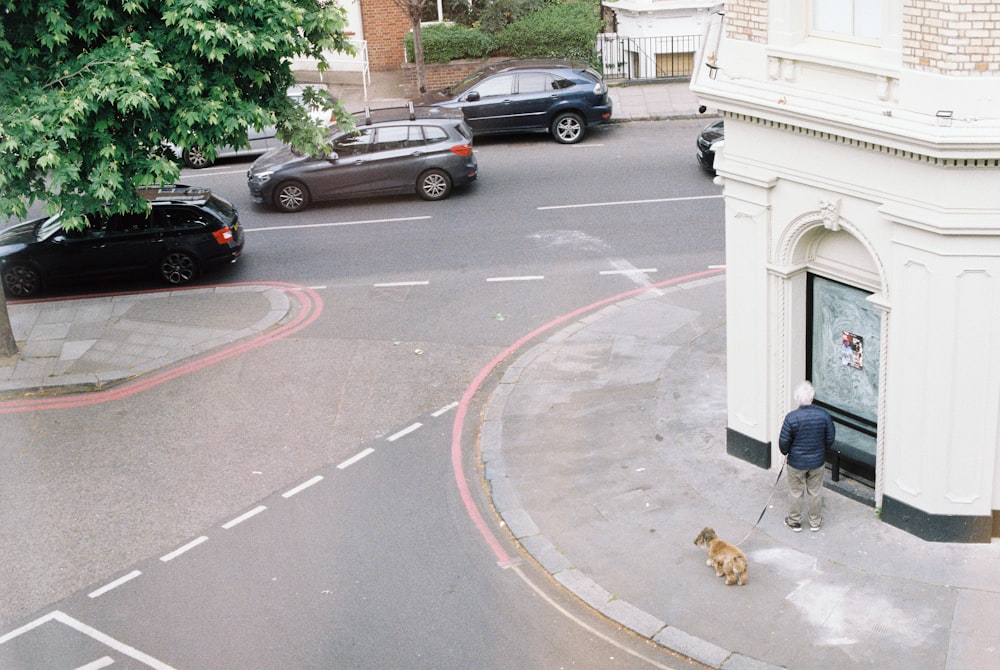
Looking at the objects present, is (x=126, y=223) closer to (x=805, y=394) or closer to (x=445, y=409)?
(x=445, y=409)

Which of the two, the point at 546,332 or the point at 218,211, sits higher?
the point at 218,211

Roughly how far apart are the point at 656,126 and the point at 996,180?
17988 millimetres

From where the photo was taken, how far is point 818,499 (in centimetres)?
1206

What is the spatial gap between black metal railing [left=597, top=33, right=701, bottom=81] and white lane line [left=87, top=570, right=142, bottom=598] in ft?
74.5

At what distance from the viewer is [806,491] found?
482 inches

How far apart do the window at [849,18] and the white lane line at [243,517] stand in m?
7.72

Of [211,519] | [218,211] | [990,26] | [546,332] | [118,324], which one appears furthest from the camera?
[218,211]

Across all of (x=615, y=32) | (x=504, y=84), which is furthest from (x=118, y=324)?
(x=615, y=32)

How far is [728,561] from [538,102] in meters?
17.0

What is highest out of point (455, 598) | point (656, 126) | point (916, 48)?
point (916, 48)

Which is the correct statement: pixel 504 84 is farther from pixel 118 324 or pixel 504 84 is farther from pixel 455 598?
pixel 455 598

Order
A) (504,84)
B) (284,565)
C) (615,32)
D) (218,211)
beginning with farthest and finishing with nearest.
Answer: (615,32) < (504,84) < (218,211) < (284,565)

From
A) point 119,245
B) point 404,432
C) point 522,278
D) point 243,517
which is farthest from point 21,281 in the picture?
point 243,517

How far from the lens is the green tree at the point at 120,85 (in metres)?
14.8
